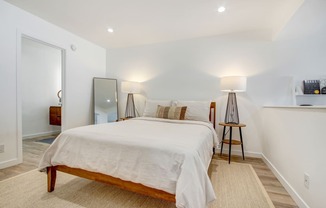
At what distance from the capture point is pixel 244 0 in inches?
83.7

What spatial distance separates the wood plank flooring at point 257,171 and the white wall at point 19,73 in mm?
218

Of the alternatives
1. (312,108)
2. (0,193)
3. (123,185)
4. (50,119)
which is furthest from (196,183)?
(50,119)

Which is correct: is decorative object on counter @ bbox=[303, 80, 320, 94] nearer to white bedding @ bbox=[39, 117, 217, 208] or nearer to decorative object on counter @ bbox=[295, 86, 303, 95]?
decorative object on counter @ bbox=[295, 86, 303, 95]

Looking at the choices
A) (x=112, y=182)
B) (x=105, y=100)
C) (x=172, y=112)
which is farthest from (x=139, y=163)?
(x=105, y=100)

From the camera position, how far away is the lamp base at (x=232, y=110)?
116 inches

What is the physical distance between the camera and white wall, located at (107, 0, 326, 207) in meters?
2.64

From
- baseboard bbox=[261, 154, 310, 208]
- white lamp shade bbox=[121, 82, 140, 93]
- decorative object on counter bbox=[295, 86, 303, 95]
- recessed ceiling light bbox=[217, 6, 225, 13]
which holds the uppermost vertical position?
recessed ceiling light bbox=[217, 6, 225, 13]

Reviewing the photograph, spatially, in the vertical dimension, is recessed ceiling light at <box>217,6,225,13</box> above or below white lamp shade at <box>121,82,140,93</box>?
above

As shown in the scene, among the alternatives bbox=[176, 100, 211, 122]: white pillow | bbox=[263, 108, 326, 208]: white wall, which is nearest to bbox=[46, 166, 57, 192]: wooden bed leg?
bbox=[176, 100, 211, 122]: white pillow

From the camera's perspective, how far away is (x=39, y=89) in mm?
4387

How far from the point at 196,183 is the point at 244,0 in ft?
7.77

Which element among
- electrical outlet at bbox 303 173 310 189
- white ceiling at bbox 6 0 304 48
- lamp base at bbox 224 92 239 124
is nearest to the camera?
electrical outlet at bbox 303 173 310 189

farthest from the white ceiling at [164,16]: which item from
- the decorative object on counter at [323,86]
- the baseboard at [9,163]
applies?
the baseboard at [9,163]

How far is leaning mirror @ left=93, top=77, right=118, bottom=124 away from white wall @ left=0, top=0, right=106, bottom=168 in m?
0.18
